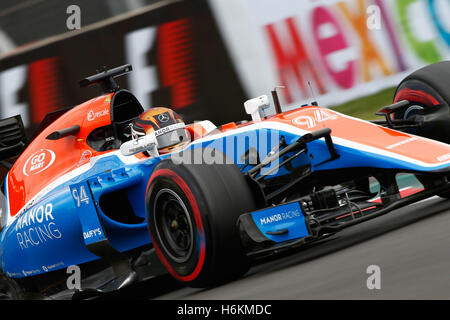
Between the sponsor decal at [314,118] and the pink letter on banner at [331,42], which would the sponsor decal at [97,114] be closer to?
the sponsor decal at [314,118]

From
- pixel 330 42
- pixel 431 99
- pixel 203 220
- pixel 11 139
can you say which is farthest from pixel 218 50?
pixel 203 220

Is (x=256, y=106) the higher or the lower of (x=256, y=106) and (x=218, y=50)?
the lower

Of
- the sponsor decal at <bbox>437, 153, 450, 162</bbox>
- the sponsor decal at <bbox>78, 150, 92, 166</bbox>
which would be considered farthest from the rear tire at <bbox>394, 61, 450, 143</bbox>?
the sponsor decal at <bbox>78, 150, 92, 166</bbox>

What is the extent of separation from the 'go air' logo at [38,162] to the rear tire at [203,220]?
178 centimetres

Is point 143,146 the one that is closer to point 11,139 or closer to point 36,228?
point 36,228

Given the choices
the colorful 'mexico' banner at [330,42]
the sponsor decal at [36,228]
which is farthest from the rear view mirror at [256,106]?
the colorful 'mexico' banner at [330,42]

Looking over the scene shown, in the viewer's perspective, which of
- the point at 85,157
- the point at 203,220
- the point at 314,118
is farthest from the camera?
the point at 85,157

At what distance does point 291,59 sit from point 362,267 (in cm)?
692

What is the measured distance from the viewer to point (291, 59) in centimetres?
1094

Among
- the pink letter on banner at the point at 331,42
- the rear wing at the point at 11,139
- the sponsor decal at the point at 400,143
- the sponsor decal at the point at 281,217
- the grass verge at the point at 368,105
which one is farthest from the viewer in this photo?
the pink letter on banner at the point at 331,42

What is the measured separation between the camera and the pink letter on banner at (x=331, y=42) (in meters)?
10.6

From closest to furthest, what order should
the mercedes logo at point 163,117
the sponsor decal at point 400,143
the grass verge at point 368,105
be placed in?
the sponsor decal at point 400,143, the mercedes logo at point 163,117, the grass verge at point 368,105

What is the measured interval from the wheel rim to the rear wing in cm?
240
